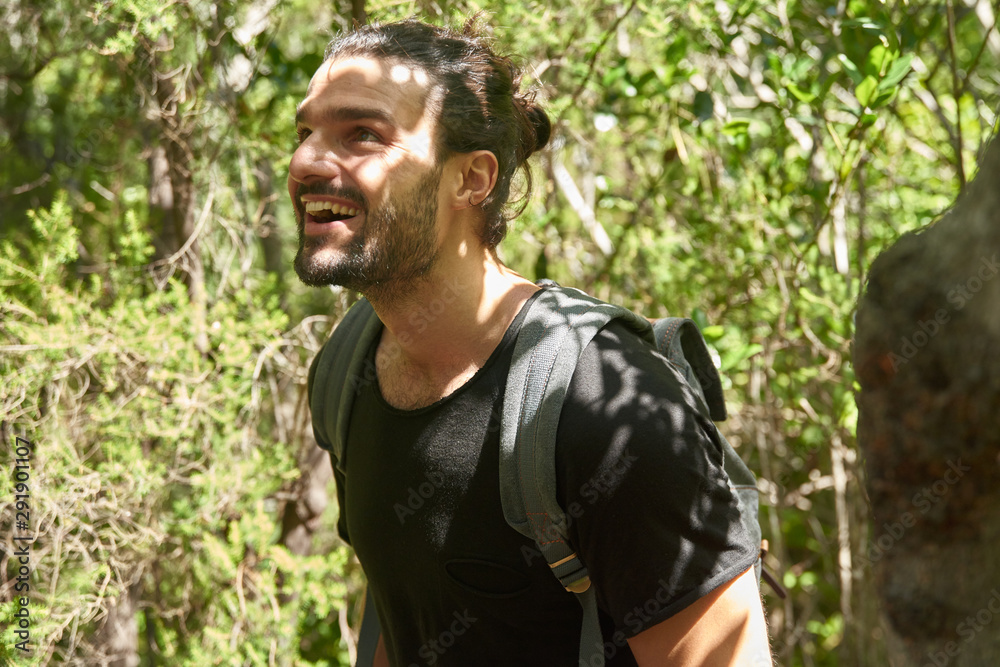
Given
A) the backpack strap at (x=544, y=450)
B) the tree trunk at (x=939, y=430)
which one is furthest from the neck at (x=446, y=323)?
the tree trunk at (x=939, y=430)

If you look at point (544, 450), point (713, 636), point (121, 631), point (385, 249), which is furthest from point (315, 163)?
point (121, 631)

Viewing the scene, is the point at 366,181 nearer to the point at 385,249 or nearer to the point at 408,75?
the point at 385,249

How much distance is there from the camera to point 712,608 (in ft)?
4.84

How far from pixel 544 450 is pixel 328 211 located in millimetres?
808

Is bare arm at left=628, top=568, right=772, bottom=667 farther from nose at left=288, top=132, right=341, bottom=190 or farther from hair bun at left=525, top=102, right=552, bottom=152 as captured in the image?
hair bun at left=525, top=102, right=552, bottom=152

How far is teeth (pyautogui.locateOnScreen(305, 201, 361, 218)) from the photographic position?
74.0 inches

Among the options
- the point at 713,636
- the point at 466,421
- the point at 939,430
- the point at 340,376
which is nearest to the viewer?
the point at 939,430

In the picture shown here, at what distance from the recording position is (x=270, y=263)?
13.3ft

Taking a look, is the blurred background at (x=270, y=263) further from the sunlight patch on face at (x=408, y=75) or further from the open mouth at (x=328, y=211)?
the open mouth at (x=328, y=211)

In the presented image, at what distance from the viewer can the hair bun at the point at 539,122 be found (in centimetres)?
228

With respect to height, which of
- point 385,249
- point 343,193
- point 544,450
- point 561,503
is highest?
point 343,193

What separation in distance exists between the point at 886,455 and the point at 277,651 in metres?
2.52

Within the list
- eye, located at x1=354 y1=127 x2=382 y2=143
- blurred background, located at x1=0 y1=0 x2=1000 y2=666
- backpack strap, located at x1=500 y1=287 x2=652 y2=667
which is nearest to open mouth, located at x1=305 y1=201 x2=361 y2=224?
eye, located at x1=354 y1=127 x2=382 y2=143

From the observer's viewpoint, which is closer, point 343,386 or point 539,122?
point 343,386
